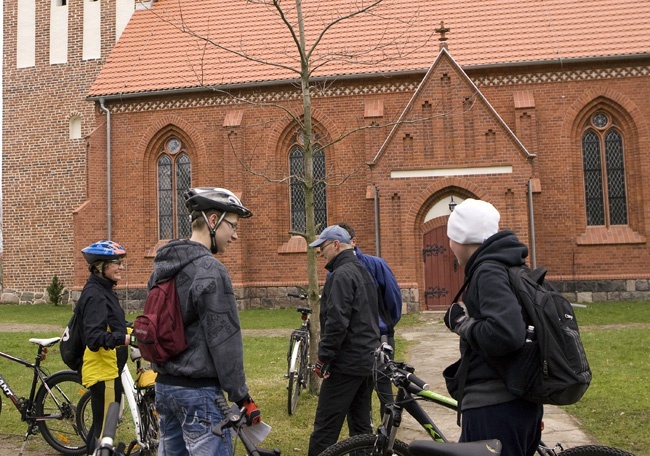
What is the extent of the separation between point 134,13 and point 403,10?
9609 mm

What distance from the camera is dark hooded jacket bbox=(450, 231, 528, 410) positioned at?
2.73m

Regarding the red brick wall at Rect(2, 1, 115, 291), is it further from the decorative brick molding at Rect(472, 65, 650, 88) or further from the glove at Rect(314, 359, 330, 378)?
the glove at Rect(314, 359, 330, 378)

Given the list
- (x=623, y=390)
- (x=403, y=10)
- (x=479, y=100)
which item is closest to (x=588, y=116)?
(x=479, y=100)

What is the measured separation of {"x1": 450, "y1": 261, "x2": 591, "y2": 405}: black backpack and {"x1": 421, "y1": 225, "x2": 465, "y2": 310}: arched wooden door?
15468mm

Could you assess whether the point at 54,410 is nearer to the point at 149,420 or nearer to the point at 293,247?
the point at 149,420

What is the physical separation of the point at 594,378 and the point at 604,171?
37.6 feet

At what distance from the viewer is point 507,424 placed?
289cm

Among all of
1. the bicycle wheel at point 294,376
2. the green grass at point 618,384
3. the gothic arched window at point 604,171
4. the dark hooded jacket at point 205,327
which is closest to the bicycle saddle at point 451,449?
the dark hooded jacket at point 205,327

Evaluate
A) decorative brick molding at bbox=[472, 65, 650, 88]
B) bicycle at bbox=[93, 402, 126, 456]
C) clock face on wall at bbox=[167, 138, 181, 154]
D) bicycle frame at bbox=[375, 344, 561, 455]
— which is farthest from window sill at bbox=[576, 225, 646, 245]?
bicycle at bbox=[93, 402, 126, 456]

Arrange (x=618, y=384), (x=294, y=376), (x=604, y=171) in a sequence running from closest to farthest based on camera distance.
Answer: (x=294, y=376) → (x=618, y=384) → (x=604, y=171)

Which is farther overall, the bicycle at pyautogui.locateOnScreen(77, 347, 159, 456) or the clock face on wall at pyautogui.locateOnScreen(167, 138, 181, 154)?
the clock face on wall at pyautogui.locateOnScreen(167, 138, 181, 154)

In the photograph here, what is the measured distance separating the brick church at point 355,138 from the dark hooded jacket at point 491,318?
13.3 metres

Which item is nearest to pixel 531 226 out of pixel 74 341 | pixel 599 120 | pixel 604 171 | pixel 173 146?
pixel 604 171

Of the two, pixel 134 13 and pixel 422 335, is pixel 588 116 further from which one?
pixel 134 13
